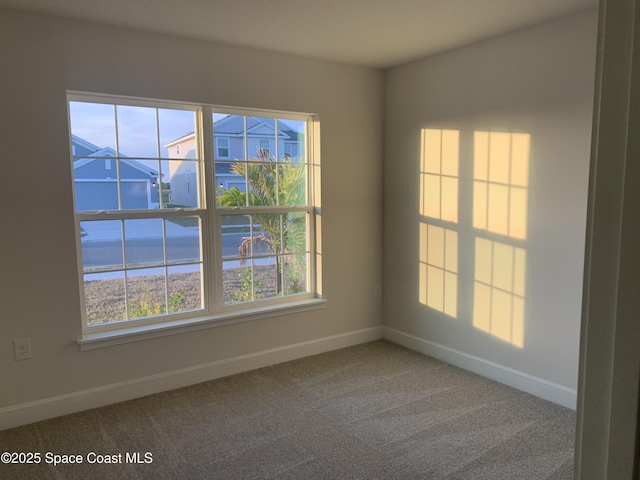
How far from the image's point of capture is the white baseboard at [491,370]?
3.01 meters

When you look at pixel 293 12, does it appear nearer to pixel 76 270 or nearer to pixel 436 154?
pixel 436 154

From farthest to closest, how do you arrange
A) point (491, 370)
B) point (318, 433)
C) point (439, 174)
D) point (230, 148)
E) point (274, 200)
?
point (274, 200) → point (439, 174) → point (230, 148) → point (491, 370) → point (318, 433)

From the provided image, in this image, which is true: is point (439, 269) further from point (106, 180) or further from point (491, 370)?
point (106, 180)

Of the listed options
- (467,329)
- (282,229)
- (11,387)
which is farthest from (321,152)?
(11,387)

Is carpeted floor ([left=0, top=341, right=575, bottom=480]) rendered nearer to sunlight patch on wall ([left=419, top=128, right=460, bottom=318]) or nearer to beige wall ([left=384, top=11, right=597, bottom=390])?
beige wall ([left=384, top=11, right=597, bottom=390])

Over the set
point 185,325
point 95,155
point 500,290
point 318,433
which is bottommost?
point 318,433

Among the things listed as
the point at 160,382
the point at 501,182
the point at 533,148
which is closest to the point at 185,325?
the point at 160,382

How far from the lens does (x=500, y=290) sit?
10.9ft

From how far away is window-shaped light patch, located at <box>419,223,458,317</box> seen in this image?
3.64m

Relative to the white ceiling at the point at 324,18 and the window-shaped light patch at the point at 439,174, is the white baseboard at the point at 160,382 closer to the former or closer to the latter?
the window-shaped light patch at the point at 439,174

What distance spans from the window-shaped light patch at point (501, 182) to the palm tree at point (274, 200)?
4.68ft

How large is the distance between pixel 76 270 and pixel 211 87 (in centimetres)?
A: 155

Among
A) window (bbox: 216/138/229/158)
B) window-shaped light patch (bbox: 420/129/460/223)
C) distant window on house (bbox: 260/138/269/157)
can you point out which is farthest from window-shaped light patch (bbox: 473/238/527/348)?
window (bbox: 216/138/229/158)

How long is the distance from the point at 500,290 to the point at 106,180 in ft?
9.30
